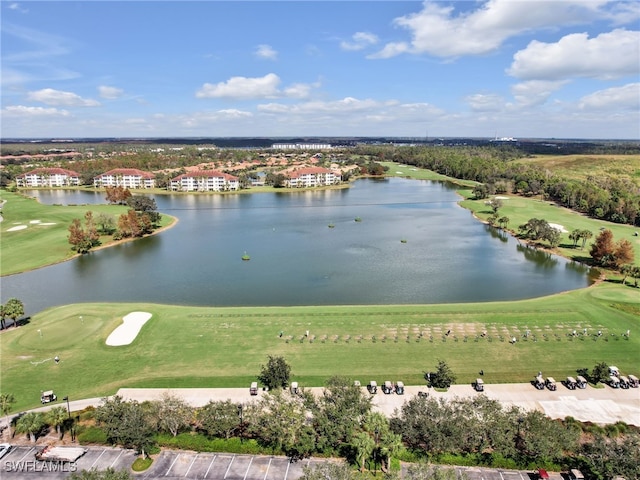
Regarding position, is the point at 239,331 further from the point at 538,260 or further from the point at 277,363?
the point at 538,260

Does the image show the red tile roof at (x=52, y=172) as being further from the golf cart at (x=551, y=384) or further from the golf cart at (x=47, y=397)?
the golf cart at (x=551, y=384)

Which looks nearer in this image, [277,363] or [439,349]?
[277,363]

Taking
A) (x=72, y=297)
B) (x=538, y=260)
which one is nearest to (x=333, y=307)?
(x=72, y=297)

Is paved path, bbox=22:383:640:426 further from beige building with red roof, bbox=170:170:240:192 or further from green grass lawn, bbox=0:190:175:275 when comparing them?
beige building with red roof, bbox=170:170:240:192

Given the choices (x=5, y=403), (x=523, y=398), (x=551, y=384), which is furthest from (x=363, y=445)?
(x=5, y=403)

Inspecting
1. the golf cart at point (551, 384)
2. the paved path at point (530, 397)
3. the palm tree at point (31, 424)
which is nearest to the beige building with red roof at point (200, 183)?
the paved path at point (530, 397)

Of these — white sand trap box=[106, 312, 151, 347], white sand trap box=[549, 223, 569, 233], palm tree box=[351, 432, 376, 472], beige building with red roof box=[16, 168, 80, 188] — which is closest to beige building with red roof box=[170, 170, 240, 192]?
beige building with red roof box=[16, 168, 80, 188]
